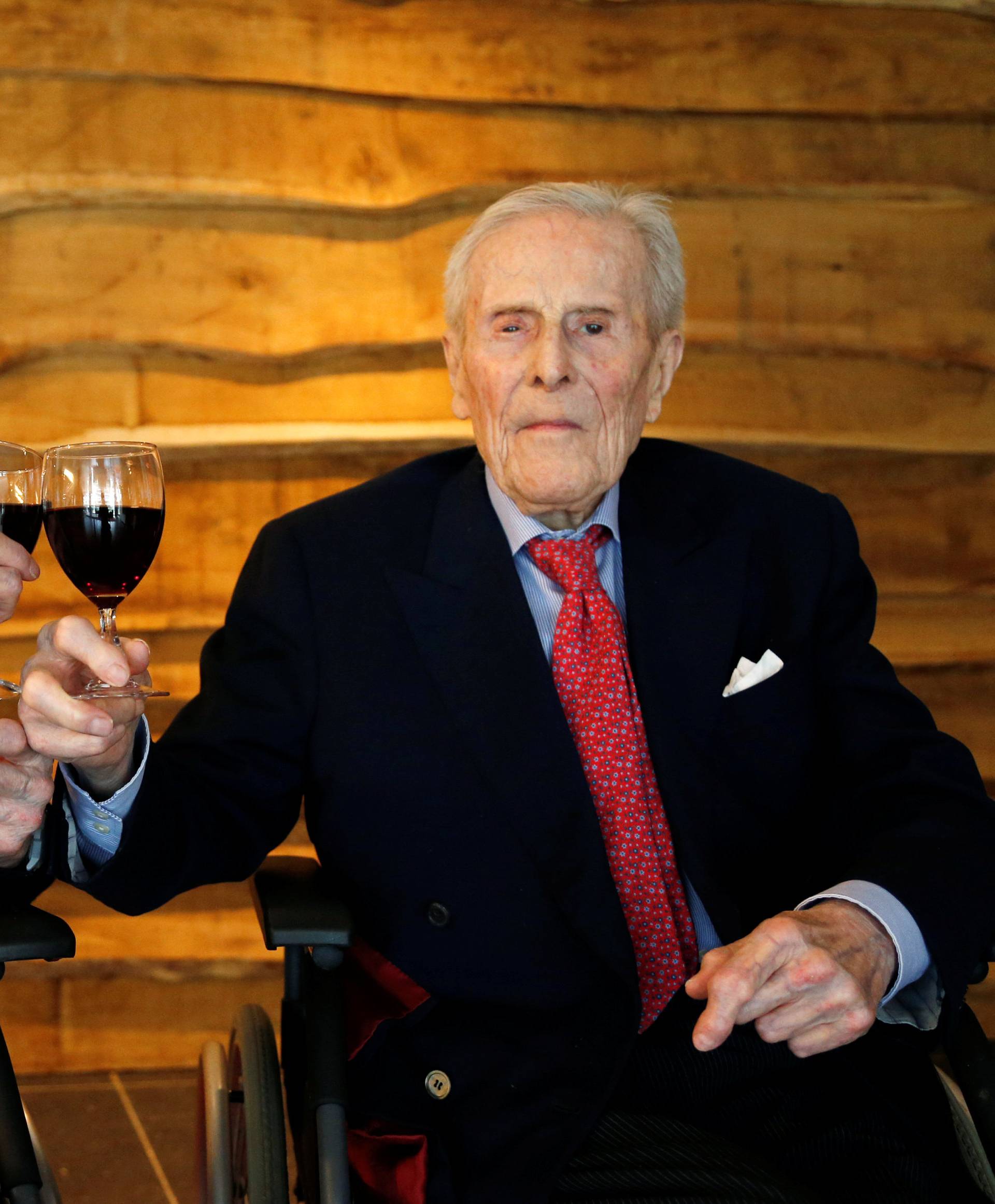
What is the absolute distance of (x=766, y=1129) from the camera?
5.00ft

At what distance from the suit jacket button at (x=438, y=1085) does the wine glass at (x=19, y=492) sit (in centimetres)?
76

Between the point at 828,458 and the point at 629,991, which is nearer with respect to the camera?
the point at 629,991

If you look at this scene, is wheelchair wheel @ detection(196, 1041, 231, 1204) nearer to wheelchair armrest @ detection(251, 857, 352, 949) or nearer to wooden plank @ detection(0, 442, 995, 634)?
wheelchair armrest @ detection(251, 857, 352, 949)

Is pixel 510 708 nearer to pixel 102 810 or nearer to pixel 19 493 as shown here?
pixel 102 810

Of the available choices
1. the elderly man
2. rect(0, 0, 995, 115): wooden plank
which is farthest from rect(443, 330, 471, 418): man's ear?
rect(0, 0, 995, 115): wooden plank

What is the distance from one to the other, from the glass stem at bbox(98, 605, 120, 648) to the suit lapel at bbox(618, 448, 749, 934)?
72cm

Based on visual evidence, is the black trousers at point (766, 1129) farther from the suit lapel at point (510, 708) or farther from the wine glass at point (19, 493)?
the wine glass at point (19, 493)

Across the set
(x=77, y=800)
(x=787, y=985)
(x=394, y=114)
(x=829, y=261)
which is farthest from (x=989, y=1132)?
(x=394, y=114)

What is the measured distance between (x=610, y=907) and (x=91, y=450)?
0.81 metres

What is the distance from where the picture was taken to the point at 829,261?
2941 millimetres

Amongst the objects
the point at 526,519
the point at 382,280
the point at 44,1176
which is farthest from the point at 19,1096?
the point at 382,280

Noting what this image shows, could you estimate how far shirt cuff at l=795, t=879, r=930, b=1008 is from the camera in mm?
1484

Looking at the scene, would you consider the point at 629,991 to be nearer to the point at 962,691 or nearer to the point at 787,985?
the point at 787,985

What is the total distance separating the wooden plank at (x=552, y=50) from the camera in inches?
107
